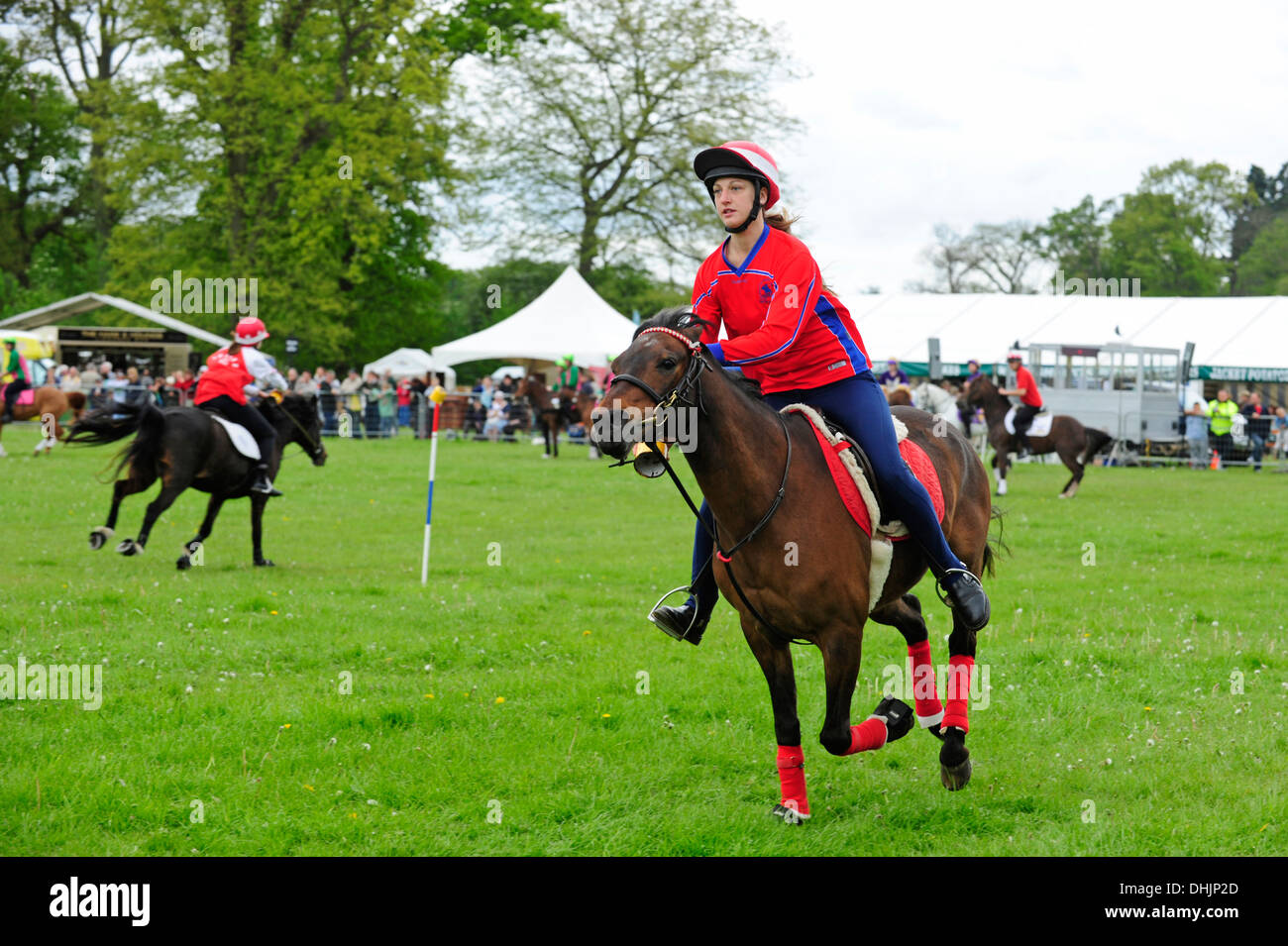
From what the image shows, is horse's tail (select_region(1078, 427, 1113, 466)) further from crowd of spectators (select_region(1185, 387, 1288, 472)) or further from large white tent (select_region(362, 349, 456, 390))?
large white tent (select_region(362, 349, 456, 390))

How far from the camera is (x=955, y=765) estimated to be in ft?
20.2

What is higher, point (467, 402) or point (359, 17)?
point (359, 17)

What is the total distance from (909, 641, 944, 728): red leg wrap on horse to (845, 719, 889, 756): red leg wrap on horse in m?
0.61

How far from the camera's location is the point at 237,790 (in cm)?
589

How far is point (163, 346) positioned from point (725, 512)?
134 feet

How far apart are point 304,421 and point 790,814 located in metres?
10.9

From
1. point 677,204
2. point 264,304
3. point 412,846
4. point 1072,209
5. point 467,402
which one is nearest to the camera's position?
point 412,846

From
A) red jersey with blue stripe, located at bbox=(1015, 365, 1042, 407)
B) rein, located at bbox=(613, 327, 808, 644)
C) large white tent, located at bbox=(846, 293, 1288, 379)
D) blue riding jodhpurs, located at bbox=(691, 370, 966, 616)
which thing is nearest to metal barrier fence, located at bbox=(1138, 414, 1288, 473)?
large white tent, located at bbox=(846, 293, 1288, 379)

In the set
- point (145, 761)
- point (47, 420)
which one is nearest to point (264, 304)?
point (47, 420)

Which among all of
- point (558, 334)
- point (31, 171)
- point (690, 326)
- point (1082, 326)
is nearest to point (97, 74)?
point (31, 171)

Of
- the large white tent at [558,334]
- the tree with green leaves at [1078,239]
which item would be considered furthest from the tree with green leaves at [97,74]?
the tree with green leaves at [1078,239]

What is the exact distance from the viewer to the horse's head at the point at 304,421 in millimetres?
14875

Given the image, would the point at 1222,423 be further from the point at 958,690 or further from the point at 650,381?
the point at 650,381

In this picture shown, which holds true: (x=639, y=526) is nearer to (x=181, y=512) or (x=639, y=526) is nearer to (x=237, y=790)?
(x=181, y=512)
